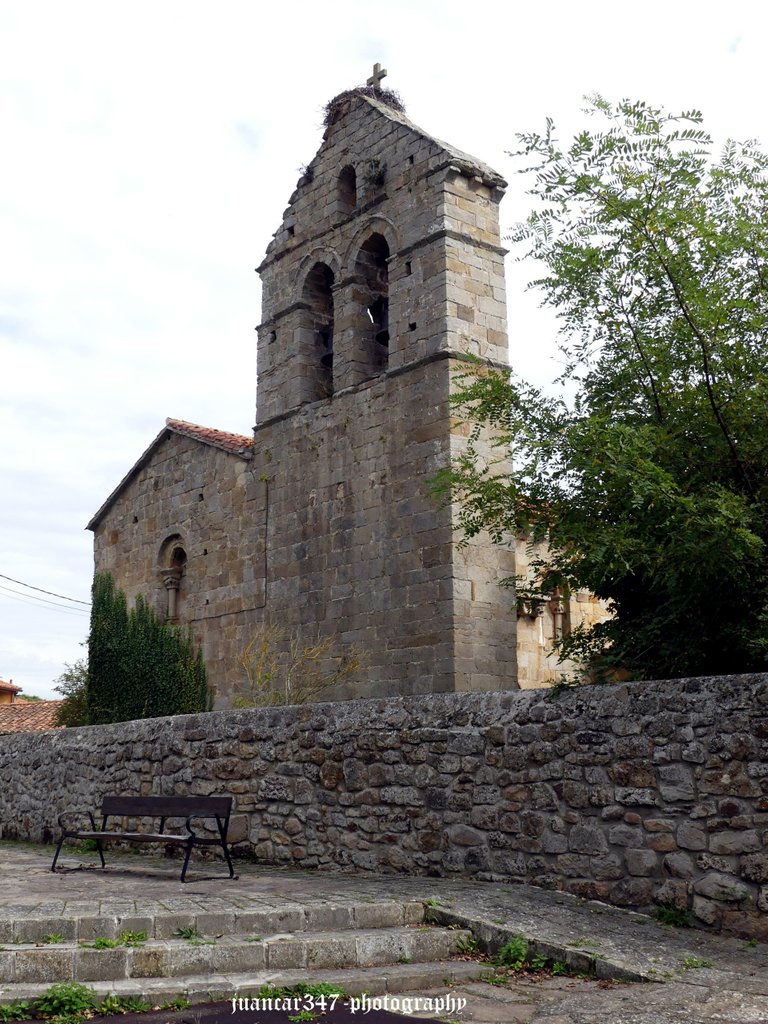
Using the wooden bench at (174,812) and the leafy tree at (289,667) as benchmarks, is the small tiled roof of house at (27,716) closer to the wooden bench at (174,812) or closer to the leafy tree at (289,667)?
the leafy tree at (289,667)

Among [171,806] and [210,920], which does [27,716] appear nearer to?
[171,806]

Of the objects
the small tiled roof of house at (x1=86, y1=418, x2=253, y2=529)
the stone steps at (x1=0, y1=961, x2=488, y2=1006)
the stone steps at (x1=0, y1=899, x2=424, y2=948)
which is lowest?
the stone steps at (x1=0, y1=961, x2=488, y2=1006)

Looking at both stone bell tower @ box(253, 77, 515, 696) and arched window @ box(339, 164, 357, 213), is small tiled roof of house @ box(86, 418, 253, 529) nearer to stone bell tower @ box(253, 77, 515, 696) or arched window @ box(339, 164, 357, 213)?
stone bell tower @ box(253, 77, 515, 696)

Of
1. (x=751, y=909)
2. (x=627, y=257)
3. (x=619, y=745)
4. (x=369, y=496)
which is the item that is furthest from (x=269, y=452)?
(x=751, y=909)

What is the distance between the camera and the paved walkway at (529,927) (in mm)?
5039

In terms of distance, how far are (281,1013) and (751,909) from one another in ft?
9.29

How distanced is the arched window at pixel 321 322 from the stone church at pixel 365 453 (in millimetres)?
28

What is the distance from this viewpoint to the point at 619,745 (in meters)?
7.00

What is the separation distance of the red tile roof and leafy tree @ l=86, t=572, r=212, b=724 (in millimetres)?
2931

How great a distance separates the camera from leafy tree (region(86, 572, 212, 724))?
55.0 ft

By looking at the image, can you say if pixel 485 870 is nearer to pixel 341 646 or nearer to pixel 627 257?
pixel 627 257

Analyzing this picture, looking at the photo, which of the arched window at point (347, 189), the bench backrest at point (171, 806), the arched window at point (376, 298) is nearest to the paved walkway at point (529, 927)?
the bench backrest at point (171, 806)

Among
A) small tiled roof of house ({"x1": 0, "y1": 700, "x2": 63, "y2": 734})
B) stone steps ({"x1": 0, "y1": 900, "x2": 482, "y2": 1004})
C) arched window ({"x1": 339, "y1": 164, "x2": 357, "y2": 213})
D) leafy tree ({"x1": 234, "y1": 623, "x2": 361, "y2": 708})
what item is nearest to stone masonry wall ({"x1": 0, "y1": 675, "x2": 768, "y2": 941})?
stone steps ({"x1": 0, "y1": 900, "x2": 482, "y2": 1004})

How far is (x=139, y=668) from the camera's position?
57.2 ft
